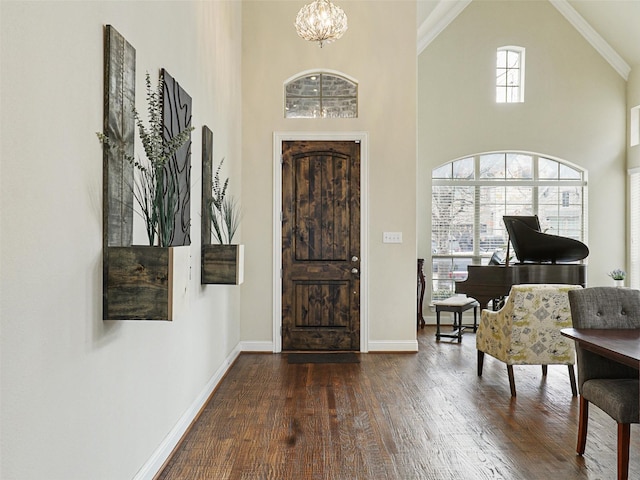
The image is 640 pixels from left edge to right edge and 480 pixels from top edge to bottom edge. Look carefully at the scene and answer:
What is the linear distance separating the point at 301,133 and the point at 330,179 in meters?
0.59

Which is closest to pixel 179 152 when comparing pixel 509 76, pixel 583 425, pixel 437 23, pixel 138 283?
pixel 138 283

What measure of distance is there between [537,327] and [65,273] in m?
3.58

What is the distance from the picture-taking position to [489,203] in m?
7.95

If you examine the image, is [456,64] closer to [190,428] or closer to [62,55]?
[190,428]

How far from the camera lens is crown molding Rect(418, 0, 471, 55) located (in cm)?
752

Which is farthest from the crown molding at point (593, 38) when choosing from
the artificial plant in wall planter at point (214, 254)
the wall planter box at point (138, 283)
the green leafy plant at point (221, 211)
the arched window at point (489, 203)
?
the wall planter box at point (138, 283)

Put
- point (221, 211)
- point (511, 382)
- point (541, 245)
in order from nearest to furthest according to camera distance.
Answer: point (511, 382)
point (221, 211)
point (541, 245)

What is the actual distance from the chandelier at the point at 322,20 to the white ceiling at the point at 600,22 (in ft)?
9.32

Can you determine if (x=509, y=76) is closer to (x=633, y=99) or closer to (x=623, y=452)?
(x=633, y=99)

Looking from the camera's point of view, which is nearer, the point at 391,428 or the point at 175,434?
the point at 175,434

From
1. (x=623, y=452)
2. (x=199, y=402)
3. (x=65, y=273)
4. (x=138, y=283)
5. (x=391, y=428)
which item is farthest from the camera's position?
(x=199, y=402)

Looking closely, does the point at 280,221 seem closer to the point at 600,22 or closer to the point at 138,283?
the point at 138,283

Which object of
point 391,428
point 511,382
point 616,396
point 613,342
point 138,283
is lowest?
point 391,428

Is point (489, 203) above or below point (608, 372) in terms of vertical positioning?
above
